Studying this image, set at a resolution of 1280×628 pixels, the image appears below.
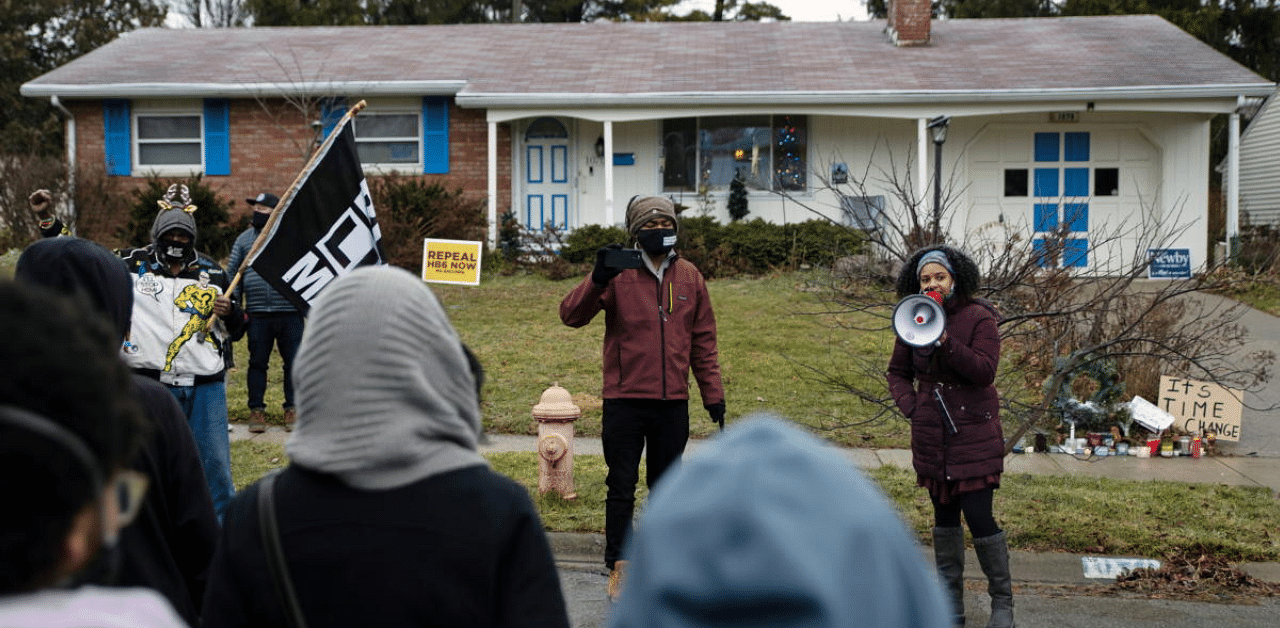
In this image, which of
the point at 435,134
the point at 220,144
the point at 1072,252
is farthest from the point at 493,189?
the point at 1072,252

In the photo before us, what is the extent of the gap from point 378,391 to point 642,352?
4.07m

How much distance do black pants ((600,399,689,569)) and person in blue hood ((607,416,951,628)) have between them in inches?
193

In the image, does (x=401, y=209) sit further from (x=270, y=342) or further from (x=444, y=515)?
(x=444, y=515)

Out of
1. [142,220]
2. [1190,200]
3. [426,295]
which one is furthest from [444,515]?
[1190,200]

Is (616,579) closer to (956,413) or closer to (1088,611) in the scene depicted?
(956,413)

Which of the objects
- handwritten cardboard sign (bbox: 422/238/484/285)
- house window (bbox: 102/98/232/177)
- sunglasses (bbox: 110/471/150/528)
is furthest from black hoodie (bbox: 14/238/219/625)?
house window (bbox: 102/98/232/177)

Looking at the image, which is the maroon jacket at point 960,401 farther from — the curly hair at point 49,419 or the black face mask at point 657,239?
the curly hair at point 49,419

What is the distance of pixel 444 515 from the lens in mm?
2293

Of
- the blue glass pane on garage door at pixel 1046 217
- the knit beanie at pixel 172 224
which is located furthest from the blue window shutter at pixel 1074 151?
the knit beanie at pixel 172 224

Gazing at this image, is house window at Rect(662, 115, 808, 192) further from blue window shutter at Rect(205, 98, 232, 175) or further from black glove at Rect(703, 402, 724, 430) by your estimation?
black glove at Rect(703, 402, 724, 430)

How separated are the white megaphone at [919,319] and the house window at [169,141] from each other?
20267mm

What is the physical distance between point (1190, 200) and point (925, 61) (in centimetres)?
547

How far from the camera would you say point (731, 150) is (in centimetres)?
2295

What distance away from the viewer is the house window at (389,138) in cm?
2300
